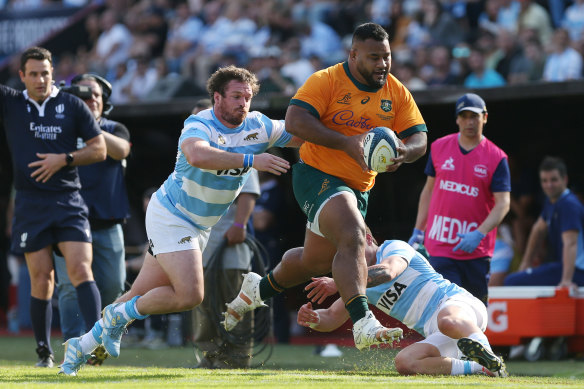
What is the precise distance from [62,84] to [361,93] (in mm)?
3379

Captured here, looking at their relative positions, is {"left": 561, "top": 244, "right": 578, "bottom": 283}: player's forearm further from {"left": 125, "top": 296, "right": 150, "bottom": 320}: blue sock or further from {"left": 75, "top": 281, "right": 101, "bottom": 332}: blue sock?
{"left": 125, "top": 296, "right": 150, "bottom": 320}: blue sock

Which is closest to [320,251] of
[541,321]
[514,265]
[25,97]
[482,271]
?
[482,271]

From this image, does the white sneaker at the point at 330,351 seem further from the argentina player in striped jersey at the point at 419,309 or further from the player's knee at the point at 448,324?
the player's knee at the point at 448,324

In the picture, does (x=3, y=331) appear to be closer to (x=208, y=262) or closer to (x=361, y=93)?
(x=208, y=262)

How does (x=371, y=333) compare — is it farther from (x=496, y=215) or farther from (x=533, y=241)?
(x=533, y=241)

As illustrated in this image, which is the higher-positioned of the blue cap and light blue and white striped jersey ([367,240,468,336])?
the blue cap

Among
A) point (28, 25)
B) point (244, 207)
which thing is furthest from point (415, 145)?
point (28, 25)

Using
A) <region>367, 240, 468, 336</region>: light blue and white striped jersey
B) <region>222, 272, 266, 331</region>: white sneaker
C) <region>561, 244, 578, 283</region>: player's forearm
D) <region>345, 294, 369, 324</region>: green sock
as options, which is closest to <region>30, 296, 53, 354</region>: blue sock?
<region>222, 272, 266, 331</region>: white sneaker

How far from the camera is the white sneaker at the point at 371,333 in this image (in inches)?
231

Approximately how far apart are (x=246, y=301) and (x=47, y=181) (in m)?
1.99

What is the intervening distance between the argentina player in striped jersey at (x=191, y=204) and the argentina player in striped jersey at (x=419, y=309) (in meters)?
0.86

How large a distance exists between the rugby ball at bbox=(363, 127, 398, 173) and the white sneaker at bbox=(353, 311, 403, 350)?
1009mm

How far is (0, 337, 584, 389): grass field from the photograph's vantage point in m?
5.79

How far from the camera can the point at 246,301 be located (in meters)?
7.37
